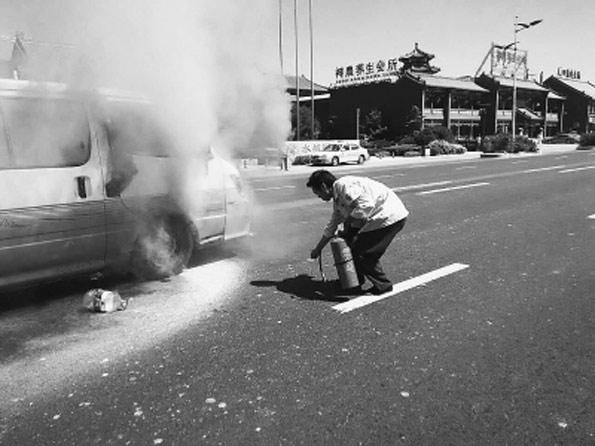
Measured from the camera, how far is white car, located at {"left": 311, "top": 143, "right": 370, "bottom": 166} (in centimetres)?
2827

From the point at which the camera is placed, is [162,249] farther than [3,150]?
Yes

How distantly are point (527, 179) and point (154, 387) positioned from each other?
15.9m

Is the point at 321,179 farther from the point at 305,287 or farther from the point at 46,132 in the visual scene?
the point at 46,132

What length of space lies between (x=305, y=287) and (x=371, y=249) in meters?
0.85

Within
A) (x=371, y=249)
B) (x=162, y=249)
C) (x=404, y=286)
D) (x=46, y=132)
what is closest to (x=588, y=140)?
(x=404, y=286)

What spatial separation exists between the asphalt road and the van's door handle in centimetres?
100

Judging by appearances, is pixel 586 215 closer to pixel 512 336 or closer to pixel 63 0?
pixel 512 336

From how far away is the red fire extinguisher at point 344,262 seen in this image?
4617 mm

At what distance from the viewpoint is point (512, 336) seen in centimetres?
390

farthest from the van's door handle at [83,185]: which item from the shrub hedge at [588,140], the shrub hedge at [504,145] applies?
the shrub hedge at [588,140]

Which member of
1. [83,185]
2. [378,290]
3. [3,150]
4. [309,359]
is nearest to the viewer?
[309,359]

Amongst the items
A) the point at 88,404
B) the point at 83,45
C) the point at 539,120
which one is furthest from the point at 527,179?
the point at 539,120

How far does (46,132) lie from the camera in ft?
14.1

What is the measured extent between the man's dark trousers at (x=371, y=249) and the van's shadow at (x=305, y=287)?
0.33 metres
